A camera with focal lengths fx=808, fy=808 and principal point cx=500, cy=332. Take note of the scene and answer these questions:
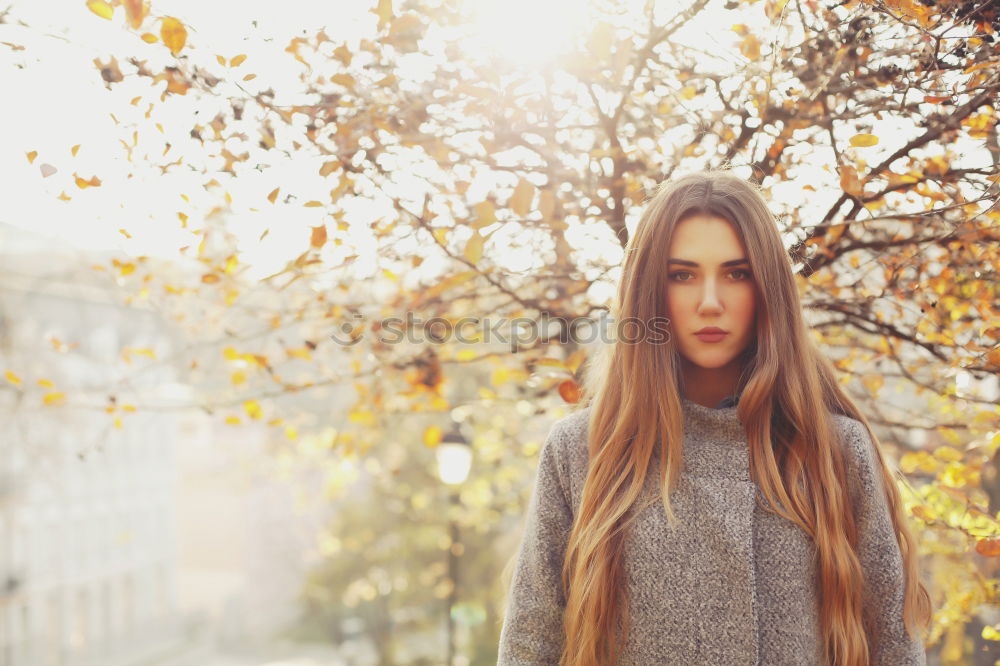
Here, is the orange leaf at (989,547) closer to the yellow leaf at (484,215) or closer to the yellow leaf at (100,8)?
the yellow leaf at (484,215)

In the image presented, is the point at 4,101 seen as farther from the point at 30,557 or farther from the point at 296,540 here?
the point at 296,540

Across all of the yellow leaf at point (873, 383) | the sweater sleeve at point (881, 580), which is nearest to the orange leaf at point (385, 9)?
the sweater sleeve at point (881, 580)

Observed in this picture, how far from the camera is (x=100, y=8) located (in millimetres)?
1976

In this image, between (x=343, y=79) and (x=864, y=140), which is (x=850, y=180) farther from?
(x=343, y=79)

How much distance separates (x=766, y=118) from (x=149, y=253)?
2301mm

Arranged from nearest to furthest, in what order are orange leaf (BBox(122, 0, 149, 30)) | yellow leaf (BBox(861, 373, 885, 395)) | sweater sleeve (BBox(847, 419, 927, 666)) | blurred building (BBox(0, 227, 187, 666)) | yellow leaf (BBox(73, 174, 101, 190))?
1. sweater sleeve (BBox(847, 419, 927, 666))
2. orange leaf (BBox(122, 0, 149, 30))
3. yellow leaf (BBox(73, 174, 101, 190))
4. yellow leaf (BBox(861, 373, 885, 395))
5. blurred building (BBox(0, 227, 187, 666))

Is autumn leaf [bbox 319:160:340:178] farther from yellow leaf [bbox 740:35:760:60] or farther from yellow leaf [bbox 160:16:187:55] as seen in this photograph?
yellow leaf [bbox 740:35:760:60]

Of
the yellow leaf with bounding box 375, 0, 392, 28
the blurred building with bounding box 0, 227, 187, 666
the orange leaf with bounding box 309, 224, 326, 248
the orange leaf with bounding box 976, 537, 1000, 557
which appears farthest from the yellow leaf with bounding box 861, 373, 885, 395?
the blurred building with bounding box 0, 227, 187, 666

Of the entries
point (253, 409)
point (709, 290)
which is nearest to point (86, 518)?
point (253, 409)

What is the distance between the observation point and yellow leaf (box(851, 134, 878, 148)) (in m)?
2.10

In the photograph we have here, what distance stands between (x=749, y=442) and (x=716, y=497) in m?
0.15

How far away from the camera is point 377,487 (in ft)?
44.8

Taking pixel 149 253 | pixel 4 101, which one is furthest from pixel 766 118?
pixel 4 101

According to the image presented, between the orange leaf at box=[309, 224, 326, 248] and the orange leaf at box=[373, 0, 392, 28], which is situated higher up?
the orange leaf at box=[373, 0, 392, 28]
